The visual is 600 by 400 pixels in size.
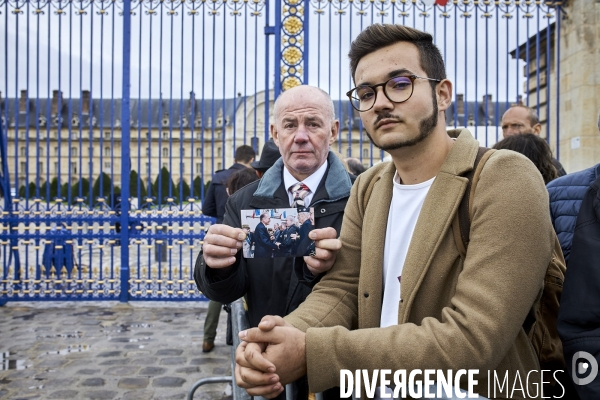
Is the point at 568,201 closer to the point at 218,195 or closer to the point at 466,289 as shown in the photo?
the point at 466,289

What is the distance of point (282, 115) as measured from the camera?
2475 millimetres

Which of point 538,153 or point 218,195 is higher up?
point 538,153

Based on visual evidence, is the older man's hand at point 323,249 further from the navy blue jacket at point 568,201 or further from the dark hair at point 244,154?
the dark hair at point 244,154

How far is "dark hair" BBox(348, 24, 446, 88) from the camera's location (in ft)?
5.01

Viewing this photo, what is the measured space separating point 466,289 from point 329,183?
1199mm

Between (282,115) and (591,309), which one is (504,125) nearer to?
(282,115)

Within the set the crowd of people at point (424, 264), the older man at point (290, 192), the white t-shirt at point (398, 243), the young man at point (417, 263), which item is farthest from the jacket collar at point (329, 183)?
the white t-shirt at point (398, 243)

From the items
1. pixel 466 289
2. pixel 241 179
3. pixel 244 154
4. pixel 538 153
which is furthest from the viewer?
pixel 244 154

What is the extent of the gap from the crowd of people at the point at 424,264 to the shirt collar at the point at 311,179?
573mm

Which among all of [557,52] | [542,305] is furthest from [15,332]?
[557,52]

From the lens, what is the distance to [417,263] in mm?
1406

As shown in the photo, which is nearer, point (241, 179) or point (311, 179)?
point (311, 179)

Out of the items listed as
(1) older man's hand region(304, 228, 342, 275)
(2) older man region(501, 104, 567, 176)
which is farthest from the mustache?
(2) older man region(501, 104, 567, 176)

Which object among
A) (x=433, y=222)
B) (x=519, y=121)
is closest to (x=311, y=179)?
(x=433, y=222)
